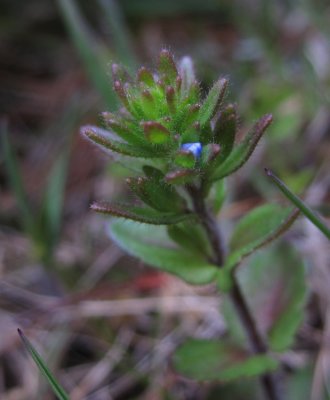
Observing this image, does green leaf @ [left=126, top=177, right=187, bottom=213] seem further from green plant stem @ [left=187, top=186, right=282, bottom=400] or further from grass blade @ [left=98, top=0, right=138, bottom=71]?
grass blade @ [left=98, top=0, right=138, bottom=71]

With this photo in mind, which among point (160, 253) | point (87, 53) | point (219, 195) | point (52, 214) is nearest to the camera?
point (219, 195)

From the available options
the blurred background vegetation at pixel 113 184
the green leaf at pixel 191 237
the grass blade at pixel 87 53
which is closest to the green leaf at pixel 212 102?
the green leaf at pixel 191 237

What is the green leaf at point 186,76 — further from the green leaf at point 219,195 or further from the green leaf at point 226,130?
the green leaf at point 219,195

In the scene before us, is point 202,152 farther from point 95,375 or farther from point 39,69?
point 39,69

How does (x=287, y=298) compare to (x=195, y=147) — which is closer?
(x=195, y=147)

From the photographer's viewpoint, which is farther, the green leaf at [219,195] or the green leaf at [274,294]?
the green leaf at [274,294]

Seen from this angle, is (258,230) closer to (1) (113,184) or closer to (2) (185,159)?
(2) (185,159)

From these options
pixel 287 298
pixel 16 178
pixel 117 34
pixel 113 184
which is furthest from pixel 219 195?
pixel 117 34
